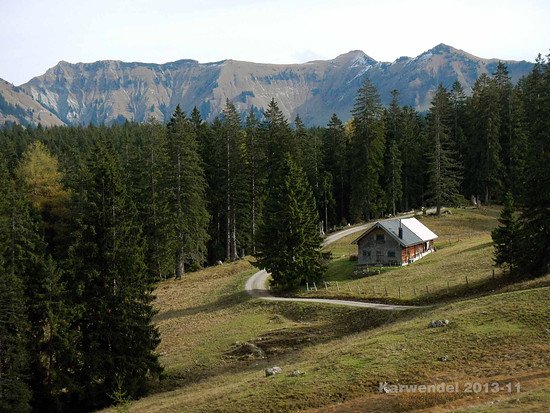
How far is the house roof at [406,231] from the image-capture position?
52125mm

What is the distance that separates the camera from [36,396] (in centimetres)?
2958

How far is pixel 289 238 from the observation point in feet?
159

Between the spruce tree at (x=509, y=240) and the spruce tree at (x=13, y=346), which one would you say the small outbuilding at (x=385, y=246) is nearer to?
the spruce tree at (x=509, y=240)

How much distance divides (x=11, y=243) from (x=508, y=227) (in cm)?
3515

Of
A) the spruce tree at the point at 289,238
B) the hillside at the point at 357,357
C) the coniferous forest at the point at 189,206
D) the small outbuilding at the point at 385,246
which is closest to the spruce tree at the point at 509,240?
the coniferous forest at the point at 189,206

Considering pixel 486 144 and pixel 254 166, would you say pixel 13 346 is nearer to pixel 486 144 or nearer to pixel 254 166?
pixel 254 166

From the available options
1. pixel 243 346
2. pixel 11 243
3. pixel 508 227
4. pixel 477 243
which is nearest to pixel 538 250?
pixel 508 227

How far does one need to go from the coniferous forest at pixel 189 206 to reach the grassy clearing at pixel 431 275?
2949 millimetres

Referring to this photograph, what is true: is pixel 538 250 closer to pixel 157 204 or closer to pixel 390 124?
pixel 157 204

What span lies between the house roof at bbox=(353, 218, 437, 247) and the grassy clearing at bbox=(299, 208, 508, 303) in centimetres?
209

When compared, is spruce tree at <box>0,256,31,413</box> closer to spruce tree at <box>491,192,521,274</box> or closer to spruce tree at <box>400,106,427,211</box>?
spruce tree at <box>491,192,521,274</box>

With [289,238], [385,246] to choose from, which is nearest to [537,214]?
[385,246]

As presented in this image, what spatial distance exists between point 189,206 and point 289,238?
1297cm

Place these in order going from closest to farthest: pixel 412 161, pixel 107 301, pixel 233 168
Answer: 1. pixel 107 301
2. pixel 233 168
3. pixel 412 161
